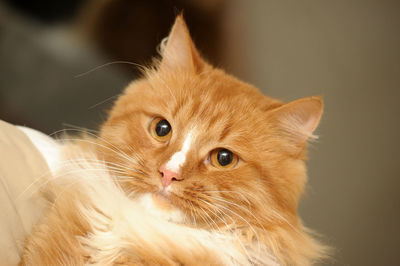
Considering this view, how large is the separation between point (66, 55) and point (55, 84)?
10.7 inches

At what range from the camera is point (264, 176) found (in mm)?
1352

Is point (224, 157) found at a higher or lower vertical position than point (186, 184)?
higher

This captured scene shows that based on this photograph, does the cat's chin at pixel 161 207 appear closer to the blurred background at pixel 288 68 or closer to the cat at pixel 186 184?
the cat at pixel 186 184

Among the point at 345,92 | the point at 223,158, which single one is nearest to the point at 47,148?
the point at 223,158

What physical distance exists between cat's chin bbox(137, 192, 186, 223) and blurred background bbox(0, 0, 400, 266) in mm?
1524

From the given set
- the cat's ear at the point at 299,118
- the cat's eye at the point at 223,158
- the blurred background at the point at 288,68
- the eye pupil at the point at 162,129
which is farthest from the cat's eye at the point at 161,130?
the blurred background at the point at 288,68

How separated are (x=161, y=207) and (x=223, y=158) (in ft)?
0.93

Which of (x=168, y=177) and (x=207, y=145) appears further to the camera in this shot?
(x=207, y=145)

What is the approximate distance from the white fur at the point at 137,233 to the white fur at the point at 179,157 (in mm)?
132

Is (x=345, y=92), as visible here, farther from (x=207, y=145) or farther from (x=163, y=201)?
(x=163, y=201)

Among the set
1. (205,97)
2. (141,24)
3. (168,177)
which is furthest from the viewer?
(141,24)

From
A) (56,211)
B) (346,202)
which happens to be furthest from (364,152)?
(56,211)

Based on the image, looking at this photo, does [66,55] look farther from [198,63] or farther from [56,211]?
[56,211]

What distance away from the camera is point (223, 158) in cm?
134
